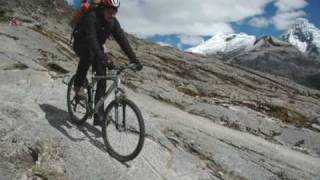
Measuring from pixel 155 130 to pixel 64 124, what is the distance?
323 centimetres

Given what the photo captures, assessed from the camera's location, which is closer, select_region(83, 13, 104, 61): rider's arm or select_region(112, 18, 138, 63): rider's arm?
select_region(83, 13, 104, 61): rider's arm

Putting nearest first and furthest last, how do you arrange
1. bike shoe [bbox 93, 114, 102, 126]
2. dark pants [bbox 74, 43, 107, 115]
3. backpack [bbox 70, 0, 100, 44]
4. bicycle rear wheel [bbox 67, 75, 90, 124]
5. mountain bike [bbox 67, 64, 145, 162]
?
1. mountain bike [bbox 67, 64, 145, 162]
2. backpack [bbox 70, 0, 100, 44]
3. dark pants [bbox 74, 43, 107, 115]
4. bike shoe [bbox 93, 114, 102, 126]
5. bicycle rear wheel [bbox 67, 75, 90, 124]

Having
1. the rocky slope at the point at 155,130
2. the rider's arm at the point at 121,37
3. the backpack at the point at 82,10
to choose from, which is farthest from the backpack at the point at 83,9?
the rocky slope at the point at 155,130

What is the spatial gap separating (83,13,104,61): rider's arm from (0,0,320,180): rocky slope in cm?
277

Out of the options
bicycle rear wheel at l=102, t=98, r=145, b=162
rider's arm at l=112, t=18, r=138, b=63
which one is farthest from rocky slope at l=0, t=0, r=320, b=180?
rider's arm at l=112, t=18, r=138, b=63

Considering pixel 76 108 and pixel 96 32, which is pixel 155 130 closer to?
pixel 76 108

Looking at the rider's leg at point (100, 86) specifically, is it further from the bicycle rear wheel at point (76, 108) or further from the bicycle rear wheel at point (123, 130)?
the bicycle rear wheel at point (123, 130)

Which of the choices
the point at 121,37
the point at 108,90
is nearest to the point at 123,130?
the point at 108,90

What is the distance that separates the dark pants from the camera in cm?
1284

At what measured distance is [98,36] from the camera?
1310 cm

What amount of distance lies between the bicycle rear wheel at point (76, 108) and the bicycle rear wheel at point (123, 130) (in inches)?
68.9

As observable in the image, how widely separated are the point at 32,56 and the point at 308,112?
18608mm

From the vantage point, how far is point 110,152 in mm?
12305

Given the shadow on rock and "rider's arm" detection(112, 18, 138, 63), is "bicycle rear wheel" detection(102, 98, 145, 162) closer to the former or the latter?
the shadow on rock
